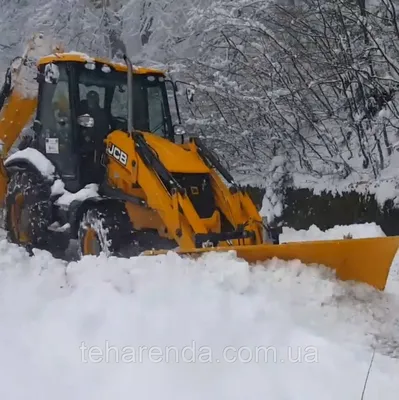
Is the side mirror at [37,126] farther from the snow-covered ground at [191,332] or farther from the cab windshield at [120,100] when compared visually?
the snow-covered ground at [191,332]

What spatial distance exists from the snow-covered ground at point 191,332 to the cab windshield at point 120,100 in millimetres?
2445

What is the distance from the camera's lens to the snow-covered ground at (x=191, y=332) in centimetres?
302

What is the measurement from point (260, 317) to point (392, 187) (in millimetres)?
5097

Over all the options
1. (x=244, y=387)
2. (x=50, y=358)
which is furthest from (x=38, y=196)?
(x=244, y=387)

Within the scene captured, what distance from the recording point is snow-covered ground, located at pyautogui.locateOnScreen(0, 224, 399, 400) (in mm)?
3018

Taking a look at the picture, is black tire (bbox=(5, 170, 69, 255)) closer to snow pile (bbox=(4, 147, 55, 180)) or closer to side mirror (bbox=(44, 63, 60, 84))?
snow pile (bbox=(4, 147, 55, 180))

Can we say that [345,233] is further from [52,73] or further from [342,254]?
[52,73]

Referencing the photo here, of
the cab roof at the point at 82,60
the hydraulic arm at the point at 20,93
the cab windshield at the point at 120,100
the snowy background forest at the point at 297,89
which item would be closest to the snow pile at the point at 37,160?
the hydraulic arm at the point at 20,93

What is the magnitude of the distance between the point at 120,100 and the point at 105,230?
5.64ft

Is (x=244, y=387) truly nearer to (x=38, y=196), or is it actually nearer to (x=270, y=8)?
(x=38, y=196)

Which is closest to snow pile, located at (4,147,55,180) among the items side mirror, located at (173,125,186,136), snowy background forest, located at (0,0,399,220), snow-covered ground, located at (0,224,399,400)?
side mirror, located at (173,125,186,136)

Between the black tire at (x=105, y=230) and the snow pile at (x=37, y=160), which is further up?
the snow pile at (x=37, y=160)

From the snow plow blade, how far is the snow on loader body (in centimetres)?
2

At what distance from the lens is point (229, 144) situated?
464 inches
